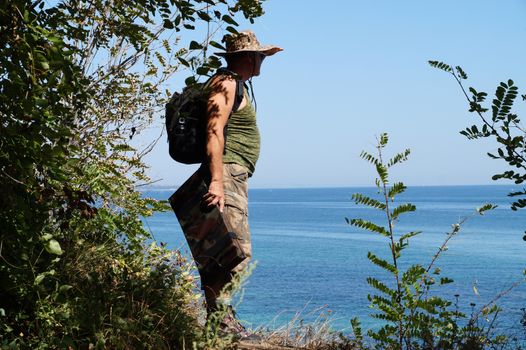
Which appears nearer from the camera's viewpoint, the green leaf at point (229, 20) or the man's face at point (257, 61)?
the green leaf at point (229, 20)

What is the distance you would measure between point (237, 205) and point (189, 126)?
0.64 metres

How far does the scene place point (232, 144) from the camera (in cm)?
544

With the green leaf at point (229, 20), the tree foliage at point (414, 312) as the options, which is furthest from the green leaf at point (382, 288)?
the green leaf at point (229, 20)

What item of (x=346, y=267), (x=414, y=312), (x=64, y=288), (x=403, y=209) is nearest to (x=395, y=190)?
(x=403, y=209)

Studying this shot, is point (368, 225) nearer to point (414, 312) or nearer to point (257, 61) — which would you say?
point (414, 312)

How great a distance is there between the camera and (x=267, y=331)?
→ 6.77 metres

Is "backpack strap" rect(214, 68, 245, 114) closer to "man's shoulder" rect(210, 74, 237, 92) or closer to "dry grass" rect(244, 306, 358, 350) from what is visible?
"man's shoulder" rect(210, 74, 237, 92)

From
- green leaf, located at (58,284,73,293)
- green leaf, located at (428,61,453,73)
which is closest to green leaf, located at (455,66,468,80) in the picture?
green leaf, located at (428,61,453,73)

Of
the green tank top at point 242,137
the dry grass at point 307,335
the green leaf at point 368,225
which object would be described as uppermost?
the green tank top at point 242,137

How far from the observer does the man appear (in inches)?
203

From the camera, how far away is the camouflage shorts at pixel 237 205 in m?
5.34

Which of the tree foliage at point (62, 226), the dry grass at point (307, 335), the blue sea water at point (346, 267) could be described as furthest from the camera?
the blue sea water at point (346, 267)

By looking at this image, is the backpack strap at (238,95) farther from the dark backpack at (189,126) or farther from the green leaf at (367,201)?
the green leaf at (367,201)

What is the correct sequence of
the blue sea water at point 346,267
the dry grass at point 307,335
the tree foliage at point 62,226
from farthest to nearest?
the blue sea water at point 346,267
the dry grass at point 307,335
the tree foliage at point 62,226
